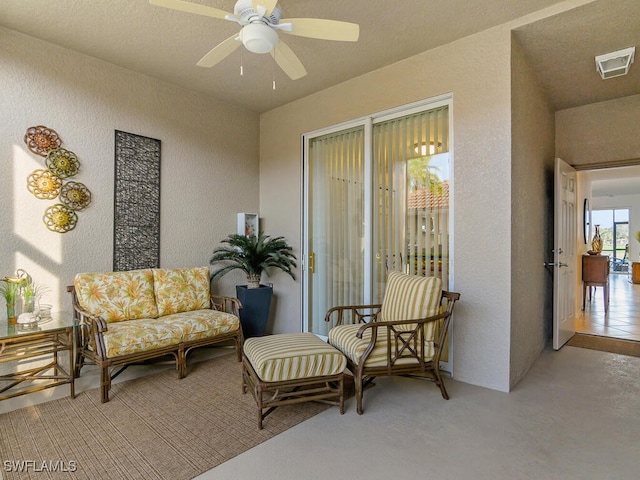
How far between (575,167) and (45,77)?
600 cm

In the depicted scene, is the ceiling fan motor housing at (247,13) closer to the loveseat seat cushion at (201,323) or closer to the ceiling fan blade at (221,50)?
the ceiling fan blade at (221,50)

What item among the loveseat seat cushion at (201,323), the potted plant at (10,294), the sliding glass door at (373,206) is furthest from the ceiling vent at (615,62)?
the potted plant at (10,294)

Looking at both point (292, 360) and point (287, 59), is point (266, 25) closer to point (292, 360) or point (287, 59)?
point (287, 59)

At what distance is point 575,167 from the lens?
4.53m

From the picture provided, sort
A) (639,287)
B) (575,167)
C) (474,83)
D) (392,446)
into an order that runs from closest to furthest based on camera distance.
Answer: (392,446) < (474,83) < (575,167) < (639,287)

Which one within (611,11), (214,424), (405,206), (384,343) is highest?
(611,11)

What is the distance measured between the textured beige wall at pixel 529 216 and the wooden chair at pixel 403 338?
2.30ft

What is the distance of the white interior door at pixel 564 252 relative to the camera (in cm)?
392

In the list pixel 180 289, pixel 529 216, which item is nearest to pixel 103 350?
pixel 180 289

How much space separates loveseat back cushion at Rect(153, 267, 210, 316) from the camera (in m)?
3.63

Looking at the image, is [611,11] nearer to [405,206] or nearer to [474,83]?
[474,83]

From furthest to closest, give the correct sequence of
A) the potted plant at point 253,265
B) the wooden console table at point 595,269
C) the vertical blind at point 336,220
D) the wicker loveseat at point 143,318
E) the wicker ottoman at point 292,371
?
the wooden console table at point 595,269, the potted plant at point 253,265, the vertical blind at point 336,220, the wicker loveseat at point 143,318, the wicker ottoman at point 292,371

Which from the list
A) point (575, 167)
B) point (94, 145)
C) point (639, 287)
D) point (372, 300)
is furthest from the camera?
point (639, 287)

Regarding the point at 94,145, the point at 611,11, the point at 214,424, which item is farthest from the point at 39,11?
the point at 611,11
